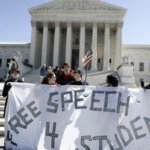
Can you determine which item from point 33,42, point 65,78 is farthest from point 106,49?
point 65,78

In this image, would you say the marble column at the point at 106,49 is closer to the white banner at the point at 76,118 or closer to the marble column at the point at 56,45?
the marble column at the point at 56,45

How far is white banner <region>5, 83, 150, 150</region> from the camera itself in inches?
240

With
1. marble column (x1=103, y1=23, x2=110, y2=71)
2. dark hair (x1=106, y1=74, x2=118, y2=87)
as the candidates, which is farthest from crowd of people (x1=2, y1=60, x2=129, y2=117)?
marble column (x1=103, y1=23, x2=110, y2=71)

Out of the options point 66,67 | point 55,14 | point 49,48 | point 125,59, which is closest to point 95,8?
point 55,14

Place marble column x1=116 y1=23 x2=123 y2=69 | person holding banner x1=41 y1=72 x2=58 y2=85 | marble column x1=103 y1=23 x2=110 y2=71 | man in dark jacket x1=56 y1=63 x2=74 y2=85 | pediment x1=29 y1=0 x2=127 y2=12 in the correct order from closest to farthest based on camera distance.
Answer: person holding banner x1=41 y1=72 x2=58 y2=85 → man in dark jacket x1=56 y1=63 x2=74 y2=85 → marble column x1=103 y1=23 x2=110 y2=71 → marble column x1=116 y1=23 x2=123 y2=69 → pediment x1=29 y1=0 x2=127 y2=12

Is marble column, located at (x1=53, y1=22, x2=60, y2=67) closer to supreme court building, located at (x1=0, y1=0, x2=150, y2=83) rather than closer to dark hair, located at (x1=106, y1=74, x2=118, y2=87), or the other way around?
supreme court building, located at (x1=0, y1=0, x2=150, y2=83)

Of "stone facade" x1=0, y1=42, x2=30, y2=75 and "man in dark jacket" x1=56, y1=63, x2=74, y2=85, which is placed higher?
"stone facade" x1=0, y1=42, x2=30, y2=75

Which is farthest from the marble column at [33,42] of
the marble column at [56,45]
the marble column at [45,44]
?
the marble column at [56,45]

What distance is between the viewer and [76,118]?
637 cm

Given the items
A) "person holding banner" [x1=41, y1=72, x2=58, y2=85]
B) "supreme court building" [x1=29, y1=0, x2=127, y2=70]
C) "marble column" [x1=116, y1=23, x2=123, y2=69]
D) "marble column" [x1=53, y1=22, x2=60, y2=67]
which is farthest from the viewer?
"supreme court building" [x1=29, y1=0, x2=127, y2=70]

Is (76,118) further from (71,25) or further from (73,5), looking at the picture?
(73,5)

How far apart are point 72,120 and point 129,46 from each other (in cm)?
5126

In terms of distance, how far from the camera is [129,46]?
180 ft

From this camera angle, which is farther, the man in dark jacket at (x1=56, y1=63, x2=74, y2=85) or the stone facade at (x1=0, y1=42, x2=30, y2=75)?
the stone facade at (x1=0, y1=42, x2=30, y2=75)
